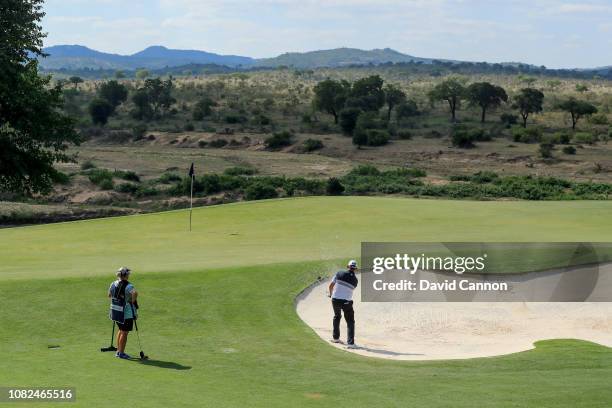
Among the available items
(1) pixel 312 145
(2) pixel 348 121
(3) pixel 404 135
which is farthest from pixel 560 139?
(1) pixel 312 145

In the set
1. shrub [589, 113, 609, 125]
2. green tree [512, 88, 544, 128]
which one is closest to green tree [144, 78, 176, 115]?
green tree [512, 88, 544, 128]

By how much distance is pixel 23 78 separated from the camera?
2588cm

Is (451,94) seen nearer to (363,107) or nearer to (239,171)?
(363,107)

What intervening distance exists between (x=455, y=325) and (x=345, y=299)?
3362 millimetres

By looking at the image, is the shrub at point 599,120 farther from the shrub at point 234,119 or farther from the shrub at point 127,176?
the shrub at point 127,176

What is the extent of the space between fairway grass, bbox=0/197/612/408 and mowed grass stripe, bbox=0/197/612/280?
0.11 meters

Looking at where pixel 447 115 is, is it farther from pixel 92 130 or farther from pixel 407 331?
pixel 407 331

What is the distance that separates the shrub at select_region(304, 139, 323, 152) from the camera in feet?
281

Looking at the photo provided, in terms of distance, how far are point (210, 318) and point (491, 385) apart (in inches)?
279

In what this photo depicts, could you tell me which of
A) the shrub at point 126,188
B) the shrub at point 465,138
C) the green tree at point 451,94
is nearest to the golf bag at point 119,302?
the shrub at point 126,188

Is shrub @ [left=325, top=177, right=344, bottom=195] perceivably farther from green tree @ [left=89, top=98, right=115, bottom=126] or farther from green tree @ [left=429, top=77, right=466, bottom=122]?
green tree @ [left=89, top=98, right=115, bottom=126]

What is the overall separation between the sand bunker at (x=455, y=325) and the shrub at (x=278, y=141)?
66.1m

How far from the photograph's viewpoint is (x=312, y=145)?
282 feet

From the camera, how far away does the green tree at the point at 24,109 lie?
25.3 metres
